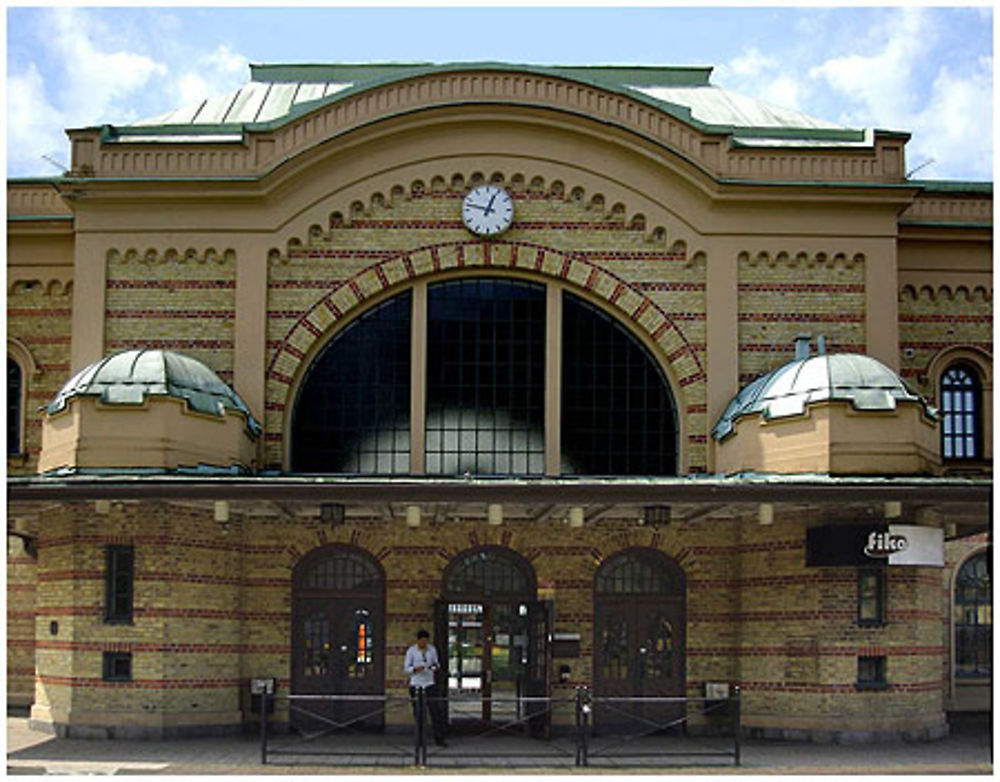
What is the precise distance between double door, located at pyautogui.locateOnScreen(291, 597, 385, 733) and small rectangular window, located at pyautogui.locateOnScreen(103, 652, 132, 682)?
107 inches

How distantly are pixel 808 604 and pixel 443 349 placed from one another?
23.9ft

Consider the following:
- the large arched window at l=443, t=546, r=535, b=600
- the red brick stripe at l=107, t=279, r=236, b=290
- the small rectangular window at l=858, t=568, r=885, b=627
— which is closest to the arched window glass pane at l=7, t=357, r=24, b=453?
the red brick stripe at l=107, t=279, r=236, b=290

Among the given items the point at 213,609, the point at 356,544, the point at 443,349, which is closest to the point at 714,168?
the point at 443,349

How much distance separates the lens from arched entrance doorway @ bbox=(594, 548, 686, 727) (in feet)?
72.6

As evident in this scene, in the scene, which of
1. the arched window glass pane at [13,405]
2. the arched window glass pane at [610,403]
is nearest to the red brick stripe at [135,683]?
the arched window glass pane at [13,405]

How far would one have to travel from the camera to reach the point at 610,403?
2328cm

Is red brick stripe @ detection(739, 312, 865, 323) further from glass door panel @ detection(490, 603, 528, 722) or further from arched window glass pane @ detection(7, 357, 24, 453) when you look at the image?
arched window glass pane @ detection(7, 357, 24, 453)

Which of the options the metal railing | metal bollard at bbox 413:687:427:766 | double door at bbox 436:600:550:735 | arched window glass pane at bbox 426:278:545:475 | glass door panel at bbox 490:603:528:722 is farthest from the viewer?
arched window glass pane at bbox 426:278:545:475

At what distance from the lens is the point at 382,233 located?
2338 cm

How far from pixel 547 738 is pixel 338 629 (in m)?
3.89

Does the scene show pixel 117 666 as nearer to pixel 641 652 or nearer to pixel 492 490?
pixel 492 490

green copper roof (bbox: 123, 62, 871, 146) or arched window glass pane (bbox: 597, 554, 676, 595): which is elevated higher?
green copper roof (bbox: 123, 62, 871, 146)

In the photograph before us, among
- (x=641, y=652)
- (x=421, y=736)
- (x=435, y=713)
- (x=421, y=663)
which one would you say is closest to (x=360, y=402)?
(x=421, y=663)

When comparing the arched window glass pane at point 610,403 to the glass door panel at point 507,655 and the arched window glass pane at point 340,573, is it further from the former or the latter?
the arched window glass pane at point 340,573
